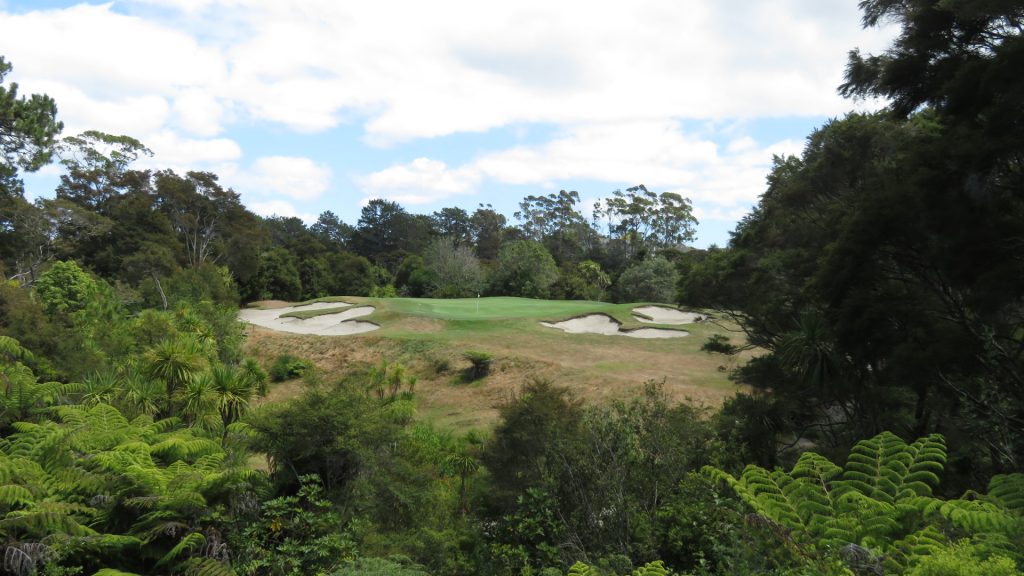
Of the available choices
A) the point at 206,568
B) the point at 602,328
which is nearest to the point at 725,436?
the point at 206,568

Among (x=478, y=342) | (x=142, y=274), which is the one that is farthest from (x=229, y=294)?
(x=478, y=342)

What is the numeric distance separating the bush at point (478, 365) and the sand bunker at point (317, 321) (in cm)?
1004

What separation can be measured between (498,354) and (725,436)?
1438 centimetres

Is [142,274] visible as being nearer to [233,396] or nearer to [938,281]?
[233,396]

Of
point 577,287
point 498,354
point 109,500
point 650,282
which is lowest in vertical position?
point 498,354

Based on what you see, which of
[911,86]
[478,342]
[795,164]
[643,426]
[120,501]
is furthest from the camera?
[478,342]

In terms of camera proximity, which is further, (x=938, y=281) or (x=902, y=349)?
(x=938, y=281)

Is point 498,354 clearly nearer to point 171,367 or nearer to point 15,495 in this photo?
point 171,367

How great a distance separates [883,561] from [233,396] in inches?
594

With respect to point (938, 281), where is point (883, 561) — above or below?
below

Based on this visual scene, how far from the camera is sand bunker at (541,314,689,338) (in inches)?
1229

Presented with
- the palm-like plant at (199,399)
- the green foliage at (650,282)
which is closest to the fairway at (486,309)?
the green foliage at (650,282)

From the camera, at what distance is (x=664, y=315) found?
36.3 meters

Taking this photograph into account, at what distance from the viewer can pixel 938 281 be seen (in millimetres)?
10062
